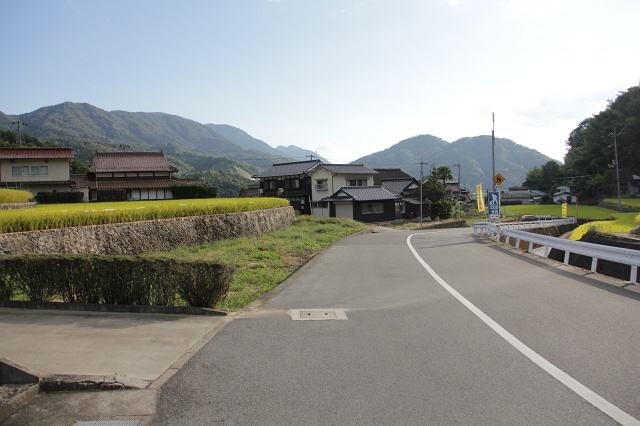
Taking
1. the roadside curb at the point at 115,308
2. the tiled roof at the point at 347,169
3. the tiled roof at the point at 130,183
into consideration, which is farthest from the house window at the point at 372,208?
the roadside curb at the point at 115,308

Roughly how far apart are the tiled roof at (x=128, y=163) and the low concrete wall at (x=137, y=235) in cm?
2684

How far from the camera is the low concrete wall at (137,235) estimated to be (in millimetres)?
11711

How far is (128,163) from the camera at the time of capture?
49000 mm

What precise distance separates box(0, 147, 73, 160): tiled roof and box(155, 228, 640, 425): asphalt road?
41.2 metres

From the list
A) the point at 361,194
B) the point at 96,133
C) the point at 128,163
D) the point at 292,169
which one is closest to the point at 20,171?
the point at 128,163

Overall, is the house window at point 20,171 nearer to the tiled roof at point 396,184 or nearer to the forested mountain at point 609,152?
the tiled roof at point 396,184

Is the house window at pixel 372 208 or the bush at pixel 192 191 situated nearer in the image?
the bush at pixel 192 191

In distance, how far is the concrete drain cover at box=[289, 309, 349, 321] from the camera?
7.41 metres

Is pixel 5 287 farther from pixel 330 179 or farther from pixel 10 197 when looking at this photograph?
pixel 330 179

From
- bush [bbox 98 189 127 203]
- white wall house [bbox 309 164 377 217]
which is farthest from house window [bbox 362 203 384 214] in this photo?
bush [bbox 98 189 127 203]

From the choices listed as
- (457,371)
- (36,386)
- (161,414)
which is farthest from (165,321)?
(457,371)

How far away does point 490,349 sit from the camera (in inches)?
218

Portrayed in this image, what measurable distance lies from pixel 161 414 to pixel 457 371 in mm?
2891

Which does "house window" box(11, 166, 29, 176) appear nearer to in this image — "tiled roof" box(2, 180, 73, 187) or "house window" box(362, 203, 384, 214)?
"tiled roof" box(2, 180, 73, 187)
